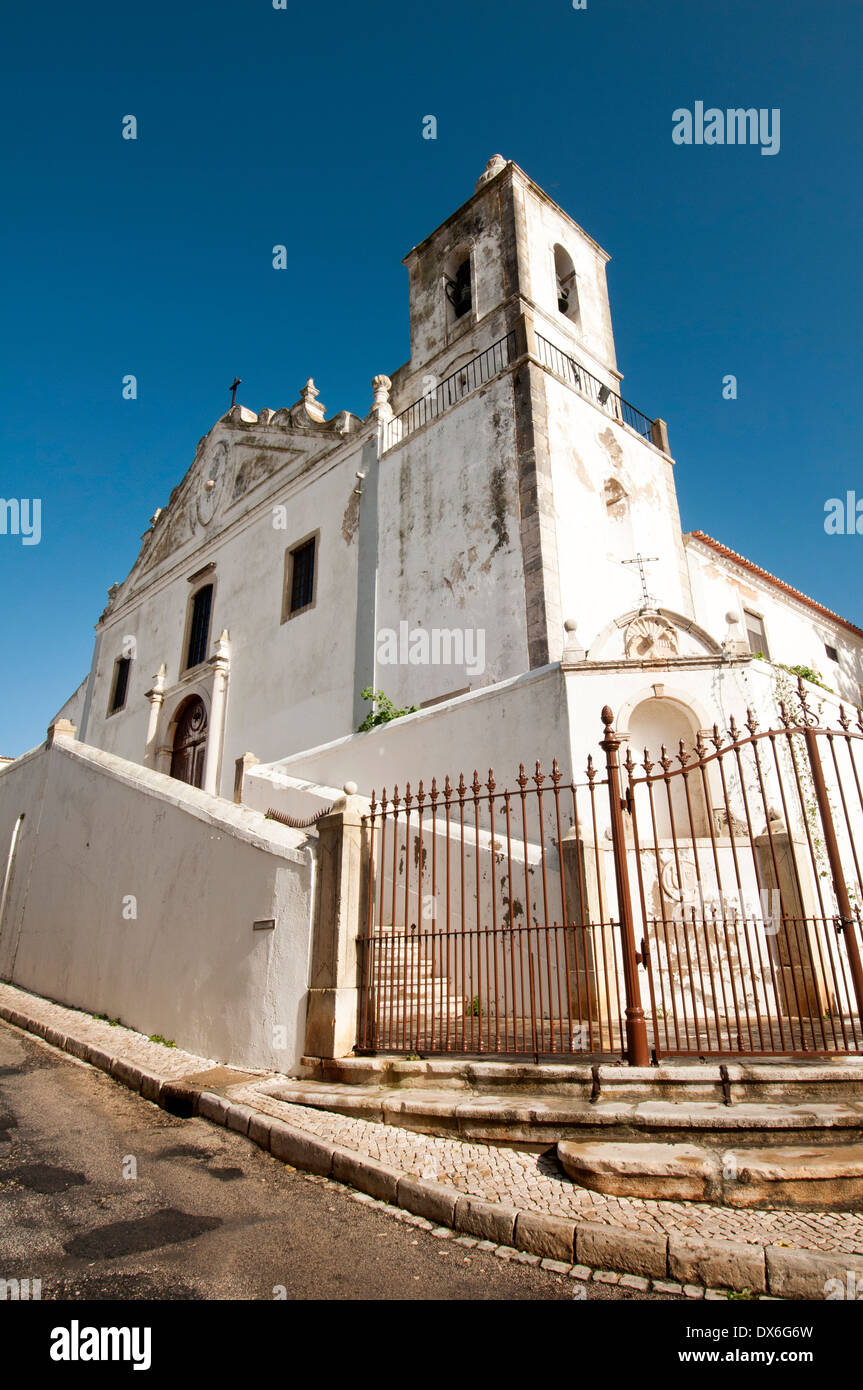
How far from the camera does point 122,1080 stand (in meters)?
5.83

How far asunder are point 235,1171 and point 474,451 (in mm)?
11326

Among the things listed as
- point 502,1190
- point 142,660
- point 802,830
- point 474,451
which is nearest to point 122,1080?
point 502,1190

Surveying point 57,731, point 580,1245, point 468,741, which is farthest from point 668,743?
point 57,731

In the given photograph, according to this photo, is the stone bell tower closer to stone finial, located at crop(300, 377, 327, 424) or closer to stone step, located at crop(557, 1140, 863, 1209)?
stone finial, located at crop(300, 377, 327, 424)

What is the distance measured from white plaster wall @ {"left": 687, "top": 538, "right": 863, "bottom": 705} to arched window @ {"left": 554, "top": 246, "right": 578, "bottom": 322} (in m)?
5.76

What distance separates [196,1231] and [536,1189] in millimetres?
1556

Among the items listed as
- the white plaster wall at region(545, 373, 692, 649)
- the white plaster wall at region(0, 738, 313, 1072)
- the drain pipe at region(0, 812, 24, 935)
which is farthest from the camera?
the white plaster wall at region(545, 373, 692, 649)

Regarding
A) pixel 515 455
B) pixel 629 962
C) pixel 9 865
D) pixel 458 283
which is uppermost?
pixel 458 283

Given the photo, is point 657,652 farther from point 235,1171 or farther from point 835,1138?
point 235,1171

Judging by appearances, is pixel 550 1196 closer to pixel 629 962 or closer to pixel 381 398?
pixel 629 962

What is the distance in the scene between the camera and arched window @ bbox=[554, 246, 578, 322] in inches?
642

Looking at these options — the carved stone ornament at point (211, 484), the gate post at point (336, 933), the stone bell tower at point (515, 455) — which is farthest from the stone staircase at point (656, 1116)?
the carved stone ornament at point (211, 484)

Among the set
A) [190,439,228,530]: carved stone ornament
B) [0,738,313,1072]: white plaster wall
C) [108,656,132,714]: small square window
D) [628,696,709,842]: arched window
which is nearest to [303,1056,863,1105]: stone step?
[0,738,313,1072]: white plaster wall

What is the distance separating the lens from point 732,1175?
3.40m
